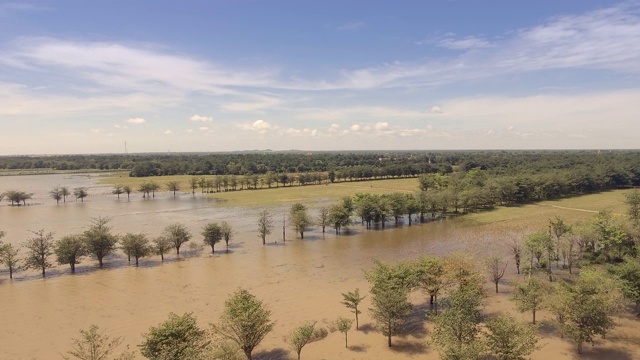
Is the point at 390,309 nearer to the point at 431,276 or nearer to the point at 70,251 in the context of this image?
the point at 431,276

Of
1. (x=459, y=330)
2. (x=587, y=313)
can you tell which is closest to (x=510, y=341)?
(x=459, y=330)

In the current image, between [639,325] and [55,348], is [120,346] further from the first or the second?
[639,325]

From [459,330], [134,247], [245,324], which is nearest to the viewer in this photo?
[459,330]

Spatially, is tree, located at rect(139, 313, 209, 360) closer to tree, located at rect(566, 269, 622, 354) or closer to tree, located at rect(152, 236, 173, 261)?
tree, located at rect(566, 269, 622, 354)

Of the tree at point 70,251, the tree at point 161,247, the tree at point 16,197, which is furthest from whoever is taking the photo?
the tree at point 16,197

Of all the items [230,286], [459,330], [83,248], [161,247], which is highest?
[83,248]

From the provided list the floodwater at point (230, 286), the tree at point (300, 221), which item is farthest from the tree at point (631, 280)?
the tree at point (300, 221)

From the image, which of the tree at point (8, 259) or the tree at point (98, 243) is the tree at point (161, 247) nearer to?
the tree at point (98, 243)
